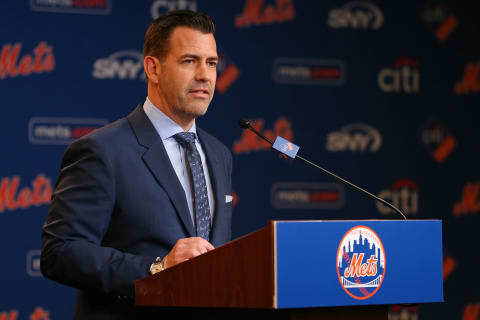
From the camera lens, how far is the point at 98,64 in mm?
4715

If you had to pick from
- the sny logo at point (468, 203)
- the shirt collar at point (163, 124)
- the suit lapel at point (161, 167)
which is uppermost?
the shirt collar at point (163, 124)

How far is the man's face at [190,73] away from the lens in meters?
2.40

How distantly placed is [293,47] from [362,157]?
86 centimetres

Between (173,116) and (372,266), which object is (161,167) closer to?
(173,116)

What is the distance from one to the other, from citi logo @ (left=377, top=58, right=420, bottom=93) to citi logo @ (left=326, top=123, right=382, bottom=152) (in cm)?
32

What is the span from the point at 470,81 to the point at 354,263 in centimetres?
400

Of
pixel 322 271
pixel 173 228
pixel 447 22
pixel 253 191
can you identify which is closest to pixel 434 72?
pixel 447 22

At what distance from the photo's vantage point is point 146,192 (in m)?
2.23

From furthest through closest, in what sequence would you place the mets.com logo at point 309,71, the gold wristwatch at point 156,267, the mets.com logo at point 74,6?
1. the mets.com logo at point 309,71
2. the mets.com logo at point 74,6
3. the gold wristwatch at point 156,267

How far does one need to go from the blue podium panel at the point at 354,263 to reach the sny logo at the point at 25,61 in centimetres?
329

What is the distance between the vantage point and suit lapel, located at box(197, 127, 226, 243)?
2369mm

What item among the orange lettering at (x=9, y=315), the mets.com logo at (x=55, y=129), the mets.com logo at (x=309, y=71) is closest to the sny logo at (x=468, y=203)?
the mets.com logo at (x=309, y=71)

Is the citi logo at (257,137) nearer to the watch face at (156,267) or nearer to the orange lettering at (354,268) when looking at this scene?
the watch face at (156,267)

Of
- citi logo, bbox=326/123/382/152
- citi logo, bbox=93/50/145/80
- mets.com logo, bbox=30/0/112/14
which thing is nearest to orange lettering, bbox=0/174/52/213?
citi logo, bbox=93/50/145/80
